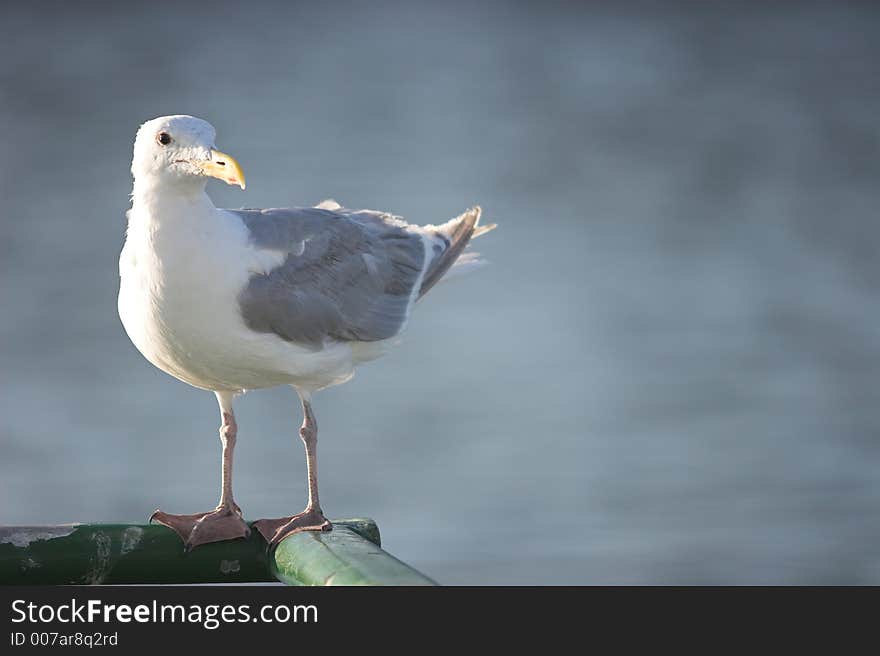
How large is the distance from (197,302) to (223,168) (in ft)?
1.22

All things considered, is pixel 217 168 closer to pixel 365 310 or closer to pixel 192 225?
pixel 192 225

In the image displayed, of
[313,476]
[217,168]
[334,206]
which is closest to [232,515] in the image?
[313,476]

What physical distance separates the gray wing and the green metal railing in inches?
24.0

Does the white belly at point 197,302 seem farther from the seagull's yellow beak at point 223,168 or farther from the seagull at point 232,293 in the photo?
the seagull's yellow beak at point 223,168

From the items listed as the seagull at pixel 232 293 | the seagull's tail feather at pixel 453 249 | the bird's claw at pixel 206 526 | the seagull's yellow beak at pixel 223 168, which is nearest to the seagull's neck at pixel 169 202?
the seagull at pixel 232 293

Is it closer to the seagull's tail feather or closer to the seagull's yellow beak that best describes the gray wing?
the seagull's tail feather

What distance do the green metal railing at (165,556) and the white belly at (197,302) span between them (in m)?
0.45

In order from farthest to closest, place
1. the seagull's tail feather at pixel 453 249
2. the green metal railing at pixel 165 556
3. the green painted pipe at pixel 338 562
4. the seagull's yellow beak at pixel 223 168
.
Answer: the seagull's tail feather at pixel 453 249
the seagull's yellow beak at pixel 223 168
the green metal railing at pixel 165 556
the green painted pipe at pixel 338 562

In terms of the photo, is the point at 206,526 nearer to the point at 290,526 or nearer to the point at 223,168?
the point at 290,526

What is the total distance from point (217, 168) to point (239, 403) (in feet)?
16.9

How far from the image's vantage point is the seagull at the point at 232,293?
12.2 ft

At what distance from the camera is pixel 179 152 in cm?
369

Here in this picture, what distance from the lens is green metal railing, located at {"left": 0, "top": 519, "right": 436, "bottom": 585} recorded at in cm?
322

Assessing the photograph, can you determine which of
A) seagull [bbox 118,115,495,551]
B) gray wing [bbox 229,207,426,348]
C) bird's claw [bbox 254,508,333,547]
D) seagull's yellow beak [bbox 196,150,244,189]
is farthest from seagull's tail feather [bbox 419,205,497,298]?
seagull's yellow beak [bbox 196,150,244,189]
